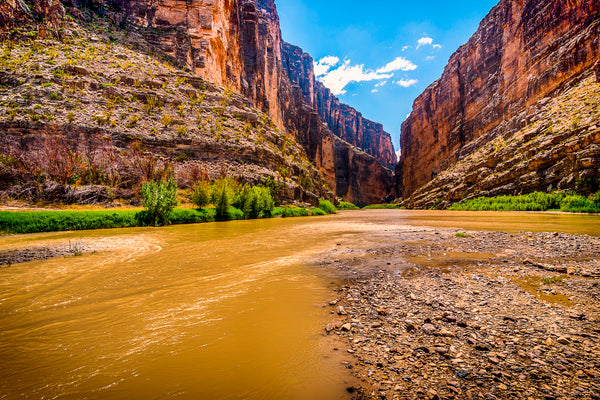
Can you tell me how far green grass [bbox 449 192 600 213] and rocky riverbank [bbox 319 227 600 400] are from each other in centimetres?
2456

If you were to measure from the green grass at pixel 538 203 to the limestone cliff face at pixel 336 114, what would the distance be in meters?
93.0

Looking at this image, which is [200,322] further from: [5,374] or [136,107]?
[136,107]

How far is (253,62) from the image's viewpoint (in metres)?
60.7

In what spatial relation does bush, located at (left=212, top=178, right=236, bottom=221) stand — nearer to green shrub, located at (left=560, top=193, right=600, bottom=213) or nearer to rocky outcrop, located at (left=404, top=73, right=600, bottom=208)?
green shrub, located at (left=560, top=193, right=600, bottom=213)

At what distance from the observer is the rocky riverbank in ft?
6.84

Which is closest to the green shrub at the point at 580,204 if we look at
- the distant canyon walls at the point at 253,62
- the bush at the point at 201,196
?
the bush at the point at 201,196

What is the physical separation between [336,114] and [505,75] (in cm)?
9463

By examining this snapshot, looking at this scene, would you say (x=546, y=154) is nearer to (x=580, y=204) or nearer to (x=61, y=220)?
(x=580, y=204)

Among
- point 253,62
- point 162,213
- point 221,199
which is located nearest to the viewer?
point 162,213

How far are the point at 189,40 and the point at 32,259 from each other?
153ft

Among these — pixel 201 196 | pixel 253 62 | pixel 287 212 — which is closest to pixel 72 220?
pixel 201 196

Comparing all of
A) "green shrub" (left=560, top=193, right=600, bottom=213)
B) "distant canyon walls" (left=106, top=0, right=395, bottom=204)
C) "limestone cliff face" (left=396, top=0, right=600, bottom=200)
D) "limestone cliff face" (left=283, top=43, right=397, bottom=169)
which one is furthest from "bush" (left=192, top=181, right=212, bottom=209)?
"limestone cliff face" (left=283, top=43, right=397, bottom=169)

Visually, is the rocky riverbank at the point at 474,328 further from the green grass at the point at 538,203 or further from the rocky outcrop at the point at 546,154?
the rocky outcrop at the point at 546,154

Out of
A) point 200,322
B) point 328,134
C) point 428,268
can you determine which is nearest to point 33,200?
point 200,322
